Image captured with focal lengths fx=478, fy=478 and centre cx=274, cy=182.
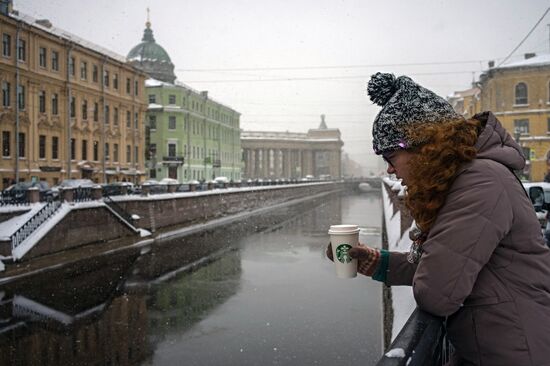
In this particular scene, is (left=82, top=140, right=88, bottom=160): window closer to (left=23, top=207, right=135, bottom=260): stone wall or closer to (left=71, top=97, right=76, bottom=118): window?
(left=71, top=97, right=76, bottom=118): window

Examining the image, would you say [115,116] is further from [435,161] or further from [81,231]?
[435,161]

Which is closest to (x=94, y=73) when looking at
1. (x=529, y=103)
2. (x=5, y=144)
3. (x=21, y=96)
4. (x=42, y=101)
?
(x=42, y=101)

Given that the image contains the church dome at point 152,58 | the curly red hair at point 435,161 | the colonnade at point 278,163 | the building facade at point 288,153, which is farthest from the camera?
the colonnade at point 278,163

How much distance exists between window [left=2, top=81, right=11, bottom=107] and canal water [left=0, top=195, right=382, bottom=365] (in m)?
17.2

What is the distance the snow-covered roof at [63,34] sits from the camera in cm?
3340

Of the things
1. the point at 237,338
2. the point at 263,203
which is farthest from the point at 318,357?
the point at 263,203

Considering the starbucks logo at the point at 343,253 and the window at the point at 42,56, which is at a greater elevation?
the window at the point at 42,56

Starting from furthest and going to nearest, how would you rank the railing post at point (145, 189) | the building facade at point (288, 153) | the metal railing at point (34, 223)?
the building facade at point (288, 153) → the railing post at point (145, 189) → the metal railing at point (34, 223)

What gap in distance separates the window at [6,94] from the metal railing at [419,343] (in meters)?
35.0

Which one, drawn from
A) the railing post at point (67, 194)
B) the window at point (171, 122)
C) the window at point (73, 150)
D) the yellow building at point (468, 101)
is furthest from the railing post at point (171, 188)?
the window at point (171, 122)

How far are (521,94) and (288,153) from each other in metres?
75.8

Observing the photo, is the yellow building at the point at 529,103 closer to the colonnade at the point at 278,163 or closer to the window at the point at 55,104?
the window at the point at 55,104

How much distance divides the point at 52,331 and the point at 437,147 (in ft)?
37.0

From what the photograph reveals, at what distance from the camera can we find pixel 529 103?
1505 inches
